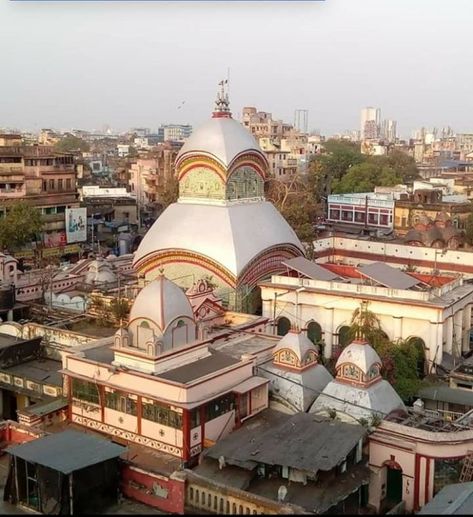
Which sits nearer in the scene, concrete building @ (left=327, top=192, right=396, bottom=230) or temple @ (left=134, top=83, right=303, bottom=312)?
temple @ (left=134, top=83, right=303, bottom=312)

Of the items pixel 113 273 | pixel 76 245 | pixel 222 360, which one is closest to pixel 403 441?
pixel 222 360

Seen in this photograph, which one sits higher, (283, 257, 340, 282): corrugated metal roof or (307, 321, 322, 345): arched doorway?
(283, 257, 340, 282): corrugated metal roof

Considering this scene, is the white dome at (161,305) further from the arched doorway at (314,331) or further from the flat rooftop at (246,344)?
the arched doorway at (314,331)

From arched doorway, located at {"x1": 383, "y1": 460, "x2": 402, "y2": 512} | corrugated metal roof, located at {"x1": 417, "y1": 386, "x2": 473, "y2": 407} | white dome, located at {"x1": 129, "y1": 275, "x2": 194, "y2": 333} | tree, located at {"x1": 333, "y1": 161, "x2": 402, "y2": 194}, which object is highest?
tree, located at {"x1": 333, "y1": 161, "x2": 402, "y2": 194}

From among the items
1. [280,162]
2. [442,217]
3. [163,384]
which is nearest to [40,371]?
[163,384]

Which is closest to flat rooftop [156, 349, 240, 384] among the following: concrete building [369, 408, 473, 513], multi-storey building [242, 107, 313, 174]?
concrete building [369, 408, 473, 513]

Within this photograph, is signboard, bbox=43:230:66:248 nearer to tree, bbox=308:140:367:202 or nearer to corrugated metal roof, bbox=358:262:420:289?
corrugated metal roof, bbox=358:262:420:289

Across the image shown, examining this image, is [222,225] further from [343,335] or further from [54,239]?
[54,239]
